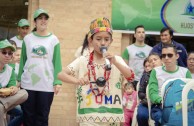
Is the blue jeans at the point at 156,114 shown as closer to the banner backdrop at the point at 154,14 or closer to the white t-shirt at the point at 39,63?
the white t-shirt at the point at 39,63

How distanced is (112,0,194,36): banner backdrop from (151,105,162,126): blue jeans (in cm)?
362

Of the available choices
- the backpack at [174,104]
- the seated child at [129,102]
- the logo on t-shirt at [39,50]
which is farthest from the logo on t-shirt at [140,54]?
the backpack at [174,104]

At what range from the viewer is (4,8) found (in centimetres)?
1066

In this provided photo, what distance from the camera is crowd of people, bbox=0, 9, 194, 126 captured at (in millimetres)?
4164

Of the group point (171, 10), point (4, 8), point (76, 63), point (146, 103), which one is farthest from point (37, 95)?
point (4, 8)

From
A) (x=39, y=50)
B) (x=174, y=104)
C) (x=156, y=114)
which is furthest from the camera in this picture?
(x=39, y=50)

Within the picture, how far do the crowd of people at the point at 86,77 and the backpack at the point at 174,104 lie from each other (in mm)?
212

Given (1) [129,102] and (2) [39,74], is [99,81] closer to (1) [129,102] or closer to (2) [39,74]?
(2) [39,74]

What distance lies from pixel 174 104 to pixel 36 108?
207cm

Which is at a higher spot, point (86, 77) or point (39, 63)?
point (39, 63)

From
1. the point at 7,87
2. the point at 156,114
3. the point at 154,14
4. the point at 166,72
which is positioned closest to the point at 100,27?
the point at 156,114

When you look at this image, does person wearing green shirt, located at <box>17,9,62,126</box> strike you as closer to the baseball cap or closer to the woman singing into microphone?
the woman singing into microphone

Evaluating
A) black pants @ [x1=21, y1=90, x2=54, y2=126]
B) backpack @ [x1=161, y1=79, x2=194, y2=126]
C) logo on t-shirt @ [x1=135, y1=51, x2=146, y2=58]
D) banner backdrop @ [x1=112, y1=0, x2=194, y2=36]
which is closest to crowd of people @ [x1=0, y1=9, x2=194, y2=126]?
black pants @ [x1=21, y1=90, x2=54, y2=126]

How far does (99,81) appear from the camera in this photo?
4160mm
